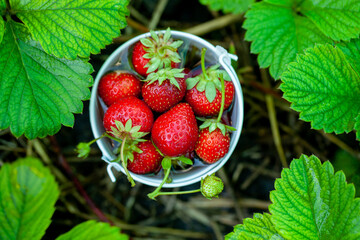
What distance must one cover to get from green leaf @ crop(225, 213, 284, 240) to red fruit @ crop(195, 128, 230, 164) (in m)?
0.23

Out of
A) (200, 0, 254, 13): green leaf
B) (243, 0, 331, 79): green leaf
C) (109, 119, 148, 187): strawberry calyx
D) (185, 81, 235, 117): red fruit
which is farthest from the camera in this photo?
(200, 0, 254, 13): green leaf

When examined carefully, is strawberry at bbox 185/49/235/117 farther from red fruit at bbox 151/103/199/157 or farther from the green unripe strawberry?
the green unripe strawberry

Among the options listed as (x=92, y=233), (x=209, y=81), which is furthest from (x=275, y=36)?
(x=92, y=233)

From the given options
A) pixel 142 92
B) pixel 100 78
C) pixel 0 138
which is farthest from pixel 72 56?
pixel 0 138

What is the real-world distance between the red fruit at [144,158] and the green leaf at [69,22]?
327 mm

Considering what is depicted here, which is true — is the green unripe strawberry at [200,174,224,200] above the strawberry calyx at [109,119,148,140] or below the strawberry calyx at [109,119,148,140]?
below

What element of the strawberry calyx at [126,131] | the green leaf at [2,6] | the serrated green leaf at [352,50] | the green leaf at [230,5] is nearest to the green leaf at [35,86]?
the green leaf at [2,6]

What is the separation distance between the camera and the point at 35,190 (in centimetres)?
128

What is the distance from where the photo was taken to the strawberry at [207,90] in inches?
41.9

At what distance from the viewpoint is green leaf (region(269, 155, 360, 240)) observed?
0.99 m

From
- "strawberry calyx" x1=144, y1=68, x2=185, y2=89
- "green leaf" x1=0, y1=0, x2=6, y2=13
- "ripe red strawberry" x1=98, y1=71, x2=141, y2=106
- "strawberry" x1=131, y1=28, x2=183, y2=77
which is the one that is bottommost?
"ripe red strawberry" x1=98, y1=71, x2=141, y2=106

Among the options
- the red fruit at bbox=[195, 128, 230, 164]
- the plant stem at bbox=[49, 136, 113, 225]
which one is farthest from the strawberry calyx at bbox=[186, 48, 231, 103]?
the plant stem at bbox=[49, 136, 113, 225]

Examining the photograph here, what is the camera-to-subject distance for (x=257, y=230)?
1.09m

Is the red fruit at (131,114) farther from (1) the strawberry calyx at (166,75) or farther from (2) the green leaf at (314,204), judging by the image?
(2) the green leaf at (314,204)
